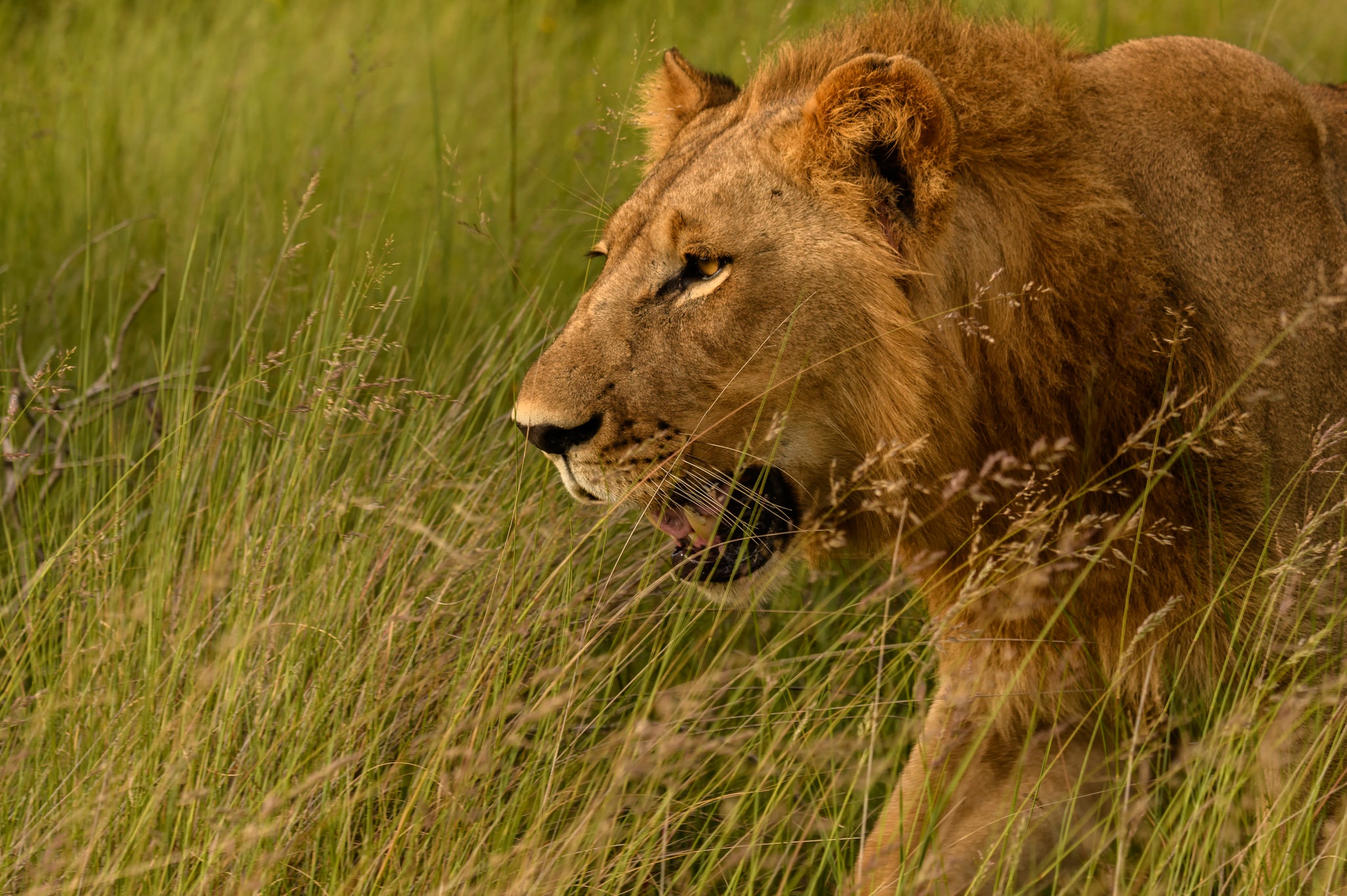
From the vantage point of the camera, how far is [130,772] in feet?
7.20

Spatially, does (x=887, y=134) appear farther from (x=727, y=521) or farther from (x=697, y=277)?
(x=727, y=521)

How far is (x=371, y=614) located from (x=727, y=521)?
754mm

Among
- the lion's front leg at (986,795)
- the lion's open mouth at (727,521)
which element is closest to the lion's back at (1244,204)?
the lion's front leg at (986,795)

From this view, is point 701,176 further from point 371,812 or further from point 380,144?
point 380,144

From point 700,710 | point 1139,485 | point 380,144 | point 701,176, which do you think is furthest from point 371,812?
point 380,144

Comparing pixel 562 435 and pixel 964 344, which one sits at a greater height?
pixel 964 344

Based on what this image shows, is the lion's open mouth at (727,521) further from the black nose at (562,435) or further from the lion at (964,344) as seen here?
the black nose at (562,435)

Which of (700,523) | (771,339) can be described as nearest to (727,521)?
(700,523)

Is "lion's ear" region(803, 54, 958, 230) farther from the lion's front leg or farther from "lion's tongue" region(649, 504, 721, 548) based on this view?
the lion's front leg

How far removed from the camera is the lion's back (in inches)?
111

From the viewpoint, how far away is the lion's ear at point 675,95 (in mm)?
3416

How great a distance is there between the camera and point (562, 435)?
2656 millimetres

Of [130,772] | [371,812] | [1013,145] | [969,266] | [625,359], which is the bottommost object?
[371,812]

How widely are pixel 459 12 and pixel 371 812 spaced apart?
500cm
